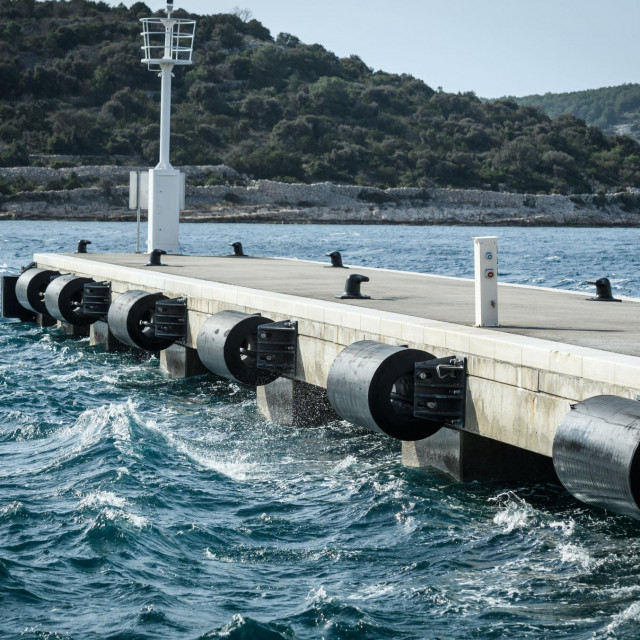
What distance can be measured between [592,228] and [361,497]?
115m

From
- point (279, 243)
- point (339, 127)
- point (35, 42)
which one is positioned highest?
point (35, 42)

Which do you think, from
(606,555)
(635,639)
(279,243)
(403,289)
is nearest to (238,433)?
Answer: (403,289)

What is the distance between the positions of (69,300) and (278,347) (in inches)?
292

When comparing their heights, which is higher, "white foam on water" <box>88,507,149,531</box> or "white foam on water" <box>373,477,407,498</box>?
"white foam on water" <box>373,477,407,498</box>

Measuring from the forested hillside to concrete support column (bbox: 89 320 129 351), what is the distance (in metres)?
90.8

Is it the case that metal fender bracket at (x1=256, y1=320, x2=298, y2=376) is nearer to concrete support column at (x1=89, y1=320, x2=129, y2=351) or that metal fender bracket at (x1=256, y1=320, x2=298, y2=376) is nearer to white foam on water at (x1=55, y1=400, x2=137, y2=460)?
white foam on water at (x1=55, y1=400, x2=137, y2=460)

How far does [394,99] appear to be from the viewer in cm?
14500

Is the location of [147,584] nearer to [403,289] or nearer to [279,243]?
[403,289]

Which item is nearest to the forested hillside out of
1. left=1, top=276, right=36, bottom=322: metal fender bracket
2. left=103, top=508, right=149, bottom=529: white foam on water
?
left=1, top=276, right=36, bottom=322: metal fender bracket

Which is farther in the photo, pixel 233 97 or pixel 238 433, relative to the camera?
pixel 233 97

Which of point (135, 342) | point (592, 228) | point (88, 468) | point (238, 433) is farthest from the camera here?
point (592, 228)

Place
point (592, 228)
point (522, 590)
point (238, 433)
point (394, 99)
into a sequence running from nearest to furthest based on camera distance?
point (522, 590)
point (238, 433)
point (592, 228)
point (394, 99)

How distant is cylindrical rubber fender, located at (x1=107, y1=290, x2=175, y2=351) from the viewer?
15.8 meters

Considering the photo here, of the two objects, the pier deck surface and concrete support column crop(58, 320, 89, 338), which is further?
concrete support column crop(58, 320, 89, 338)
